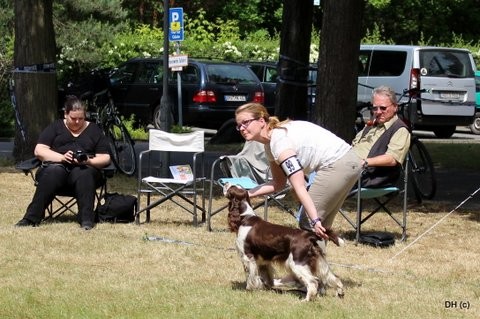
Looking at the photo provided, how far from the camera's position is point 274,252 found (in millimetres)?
6863

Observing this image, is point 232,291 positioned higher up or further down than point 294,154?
further down

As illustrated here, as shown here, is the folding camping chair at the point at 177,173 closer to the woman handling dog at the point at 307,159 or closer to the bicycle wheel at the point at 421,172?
the bicycle wheel at the point at 421,172

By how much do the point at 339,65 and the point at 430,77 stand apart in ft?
34.5

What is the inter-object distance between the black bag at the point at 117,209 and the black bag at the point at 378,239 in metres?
2.30

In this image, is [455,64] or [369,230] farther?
[455,64]

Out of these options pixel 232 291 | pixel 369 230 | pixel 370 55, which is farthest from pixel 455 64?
pixel 232 291

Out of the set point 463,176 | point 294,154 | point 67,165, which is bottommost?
point 463,176

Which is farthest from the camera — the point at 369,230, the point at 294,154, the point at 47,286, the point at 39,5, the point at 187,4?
the point at 187,4

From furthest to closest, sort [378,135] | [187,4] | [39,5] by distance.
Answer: [187,4] → [39,5] → [378,135]

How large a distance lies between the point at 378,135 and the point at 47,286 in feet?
11.5

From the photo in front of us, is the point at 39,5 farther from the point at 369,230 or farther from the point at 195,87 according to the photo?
the point at 195,87

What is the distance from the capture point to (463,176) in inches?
Answer: 563

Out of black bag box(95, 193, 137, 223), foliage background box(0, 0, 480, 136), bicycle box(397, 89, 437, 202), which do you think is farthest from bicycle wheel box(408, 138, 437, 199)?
foliage background box(0, 0, 480, 136)

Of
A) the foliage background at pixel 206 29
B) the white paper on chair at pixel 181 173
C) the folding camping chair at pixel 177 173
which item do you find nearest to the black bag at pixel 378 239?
the folding camping chair at pixel 177 173
